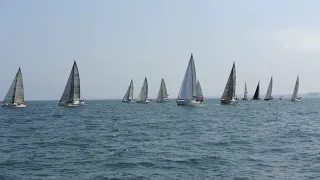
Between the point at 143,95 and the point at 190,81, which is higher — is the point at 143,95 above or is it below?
below

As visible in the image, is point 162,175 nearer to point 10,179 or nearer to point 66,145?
point 10,179

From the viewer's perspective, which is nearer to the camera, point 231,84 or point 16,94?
point 16,94

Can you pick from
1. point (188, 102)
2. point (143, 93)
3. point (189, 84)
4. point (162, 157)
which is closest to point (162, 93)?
point (143, 93)

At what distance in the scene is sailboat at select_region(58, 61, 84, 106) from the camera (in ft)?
332

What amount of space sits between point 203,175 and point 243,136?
56.1 feet

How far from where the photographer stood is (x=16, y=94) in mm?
101688

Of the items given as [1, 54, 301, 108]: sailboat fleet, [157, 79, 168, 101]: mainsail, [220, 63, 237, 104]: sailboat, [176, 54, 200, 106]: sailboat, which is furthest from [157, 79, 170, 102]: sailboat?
[176, 54, 200, 106]: sailboat

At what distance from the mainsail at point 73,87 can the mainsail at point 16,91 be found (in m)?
10.4

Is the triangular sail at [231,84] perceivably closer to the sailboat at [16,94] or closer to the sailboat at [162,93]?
the sailboat at [162,93]

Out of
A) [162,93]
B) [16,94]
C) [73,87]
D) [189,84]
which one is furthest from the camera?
[162,93]

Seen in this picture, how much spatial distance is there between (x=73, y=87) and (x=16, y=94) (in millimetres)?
14011

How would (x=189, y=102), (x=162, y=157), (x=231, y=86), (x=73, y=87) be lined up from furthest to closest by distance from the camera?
(x=231, y=86) < (x=73, y=87) < (x=189, y=102) < (x=162, y=157)

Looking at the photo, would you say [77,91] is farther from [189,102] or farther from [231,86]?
[231,86]

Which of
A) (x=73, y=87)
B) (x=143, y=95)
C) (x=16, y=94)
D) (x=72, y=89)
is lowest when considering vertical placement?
(x=16, y=94)
